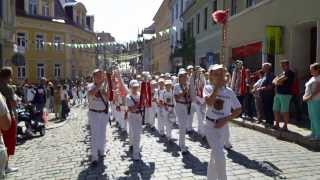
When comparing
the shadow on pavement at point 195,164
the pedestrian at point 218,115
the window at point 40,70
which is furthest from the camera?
the window at point 40,70

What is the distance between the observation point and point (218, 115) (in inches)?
266

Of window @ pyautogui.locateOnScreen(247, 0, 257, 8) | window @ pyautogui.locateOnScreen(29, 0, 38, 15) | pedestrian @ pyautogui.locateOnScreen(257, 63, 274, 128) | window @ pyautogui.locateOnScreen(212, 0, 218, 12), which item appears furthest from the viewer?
window @ pyautogui.locateOnScreen(29, 0, 38, 15)

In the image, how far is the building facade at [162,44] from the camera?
50.3 meters

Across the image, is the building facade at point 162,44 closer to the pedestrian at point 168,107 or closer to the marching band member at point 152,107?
the marching band member at point 152,107

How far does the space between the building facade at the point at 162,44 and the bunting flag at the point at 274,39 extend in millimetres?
30168

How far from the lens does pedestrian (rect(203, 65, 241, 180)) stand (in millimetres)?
6688

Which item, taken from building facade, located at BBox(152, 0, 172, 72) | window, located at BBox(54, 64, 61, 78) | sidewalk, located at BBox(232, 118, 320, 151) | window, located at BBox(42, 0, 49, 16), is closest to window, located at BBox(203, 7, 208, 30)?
sidewalk, located at BBox(232, 118, 320, 151)

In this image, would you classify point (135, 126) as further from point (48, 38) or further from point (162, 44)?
point (162, 44)

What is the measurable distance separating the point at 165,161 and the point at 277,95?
160 inches

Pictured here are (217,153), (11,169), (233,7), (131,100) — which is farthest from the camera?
(233,7)

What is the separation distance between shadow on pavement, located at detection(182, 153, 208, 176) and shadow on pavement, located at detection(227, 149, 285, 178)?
0.69m

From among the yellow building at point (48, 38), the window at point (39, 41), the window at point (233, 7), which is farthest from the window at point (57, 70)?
the window at point (233, 7)

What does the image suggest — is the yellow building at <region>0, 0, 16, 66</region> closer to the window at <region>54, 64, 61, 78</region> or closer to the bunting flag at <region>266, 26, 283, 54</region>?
the bunting flag at <region>266, 26, 283, 54</region>

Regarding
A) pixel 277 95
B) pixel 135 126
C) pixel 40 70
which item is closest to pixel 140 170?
pixel 135 126
